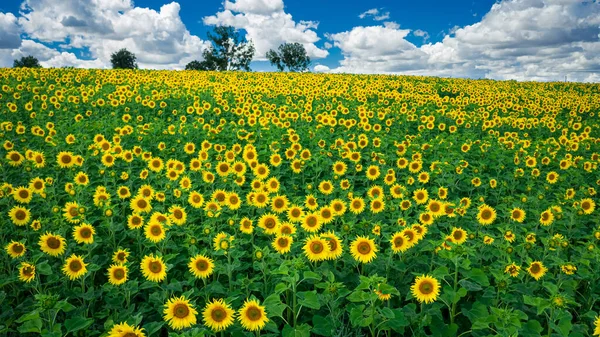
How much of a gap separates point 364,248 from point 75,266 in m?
2.92

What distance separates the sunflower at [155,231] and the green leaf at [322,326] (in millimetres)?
2082

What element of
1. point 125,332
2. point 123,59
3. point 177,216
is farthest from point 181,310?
point 123,59

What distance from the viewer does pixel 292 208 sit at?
471cm

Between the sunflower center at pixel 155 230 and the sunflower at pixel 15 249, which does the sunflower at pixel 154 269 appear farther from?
the sunflower at pixel 15 249

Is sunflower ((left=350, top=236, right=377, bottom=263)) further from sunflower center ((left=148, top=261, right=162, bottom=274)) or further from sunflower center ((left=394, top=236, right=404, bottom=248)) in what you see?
sunflower center ((left=148, top=261, right=162, bottom=274))

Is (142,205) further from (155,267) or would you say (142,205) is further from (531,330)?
(531,330)

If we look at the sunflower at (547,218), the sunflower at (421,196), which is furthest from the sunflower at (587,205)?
the sunflower at (421,196)

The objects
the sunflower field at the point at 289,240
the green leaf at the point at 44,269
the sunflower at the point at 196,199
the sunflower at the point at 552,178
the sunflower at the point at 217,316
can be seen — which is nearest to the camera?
the sunflower at the point at 217,316

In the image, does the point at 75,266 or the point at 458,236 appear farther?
the point at 458,236

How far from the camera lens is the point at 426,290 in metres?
3.33

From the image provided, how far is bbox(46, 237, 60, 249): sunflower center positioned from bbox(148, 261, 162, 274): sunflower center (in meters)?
1.20

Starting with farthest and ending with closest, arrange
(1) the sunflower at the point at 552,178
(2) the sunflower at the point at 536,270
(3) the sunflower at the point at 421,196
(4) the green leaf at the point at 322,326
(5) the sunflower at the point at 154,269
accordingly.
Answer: (1) the sunflower at the point at 552,178, (3) the sunflower at the point at 421,196, (2) the sunflower at the point at 536,270, (5) the sunflower at the point at 154,269, (4) the green leaf at the point at 322,326

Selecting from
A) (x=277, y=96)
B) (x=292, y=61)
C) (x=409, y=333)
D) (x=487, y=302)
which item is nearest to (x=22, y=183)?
(x=409, y=333)

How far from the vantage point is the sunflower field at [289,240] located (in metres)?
3.18
